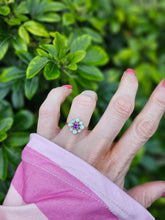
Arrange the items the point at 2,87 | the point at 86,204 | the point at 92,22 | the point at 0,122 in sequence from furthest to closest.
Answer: the point at 92,22, the point at 2,87, the point at 0,122, the point at 86,204

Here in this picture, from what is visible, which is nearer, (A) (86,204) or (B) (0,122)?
(A) (86,204)

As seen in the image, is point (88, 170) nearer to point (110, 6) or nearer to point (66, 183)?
point (66, 183)

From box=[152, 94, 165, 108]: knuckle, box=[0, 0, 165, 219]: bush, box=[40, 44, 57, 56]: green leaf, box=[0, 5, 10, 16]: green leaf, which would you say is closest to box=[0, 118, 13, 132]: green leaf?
box=[0, 0, 165, 219]: bush

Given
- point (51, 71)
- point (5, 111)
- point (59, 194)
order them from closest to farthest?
point (59, 194) < point (51, 71) < point (5, 111)

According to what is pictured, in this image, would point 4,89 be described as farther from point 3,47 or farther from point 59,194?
point 59,194

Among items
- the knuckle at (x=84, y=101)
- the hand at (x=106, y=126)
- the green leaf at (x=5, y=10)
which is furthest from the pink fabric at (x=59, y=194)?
the green leaf at (x=5, y=10)

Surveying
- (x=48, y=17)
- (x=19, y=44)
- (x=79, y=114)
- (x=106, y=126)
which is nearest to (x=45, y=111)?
(x=79, y=114)

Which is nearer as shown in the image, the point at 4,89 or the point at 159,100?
the point at 159,100

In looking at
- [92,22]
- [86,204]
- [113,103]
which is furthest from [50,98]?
[92,22]
